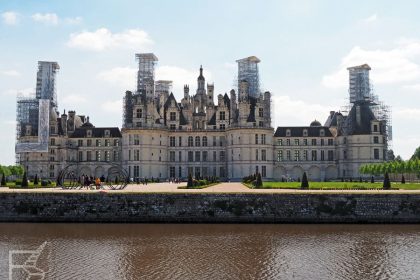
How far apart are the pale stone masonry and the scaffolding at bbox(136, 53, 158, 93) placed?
0.18 metres

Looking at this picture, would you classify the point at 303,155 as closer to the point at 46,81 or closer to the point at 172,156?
the point at 172,156

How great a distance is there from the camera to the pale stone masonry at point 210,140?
78.4 meters

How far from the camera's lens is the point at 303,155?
84.8 metres

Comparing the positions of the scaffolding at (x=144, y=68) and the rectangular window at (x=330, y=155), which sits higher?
the scaffolding at (x=144, y=68)

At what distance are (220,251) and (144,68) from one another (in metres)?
66.0

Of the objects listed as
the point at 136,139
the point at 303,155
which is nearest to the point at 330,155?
the point at 303,155

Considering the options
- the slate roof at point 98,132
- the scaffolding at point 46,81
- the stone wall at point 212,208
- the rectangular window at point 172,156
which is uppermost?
the scaffolding at point 46,81

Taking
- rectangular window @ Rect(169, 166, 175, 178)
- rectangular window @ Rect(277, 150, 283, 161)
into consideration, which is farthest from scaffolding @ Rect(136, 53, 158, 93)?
rectangular window @ Rect(277, 150, 283, 161)

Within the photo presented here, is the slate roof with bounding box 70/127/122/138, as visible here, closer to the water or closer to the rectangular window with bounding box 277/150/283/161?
the rectangular window with bounding box 277/150/283/161

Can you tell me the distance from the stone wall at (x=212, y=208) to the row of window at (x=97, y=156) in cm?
4752

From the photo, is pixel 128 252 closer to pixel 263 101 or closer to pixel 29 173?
pixel 263 101

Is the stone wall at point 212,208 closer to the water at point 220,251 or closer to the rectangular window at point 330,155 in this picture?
the water at point 220,251

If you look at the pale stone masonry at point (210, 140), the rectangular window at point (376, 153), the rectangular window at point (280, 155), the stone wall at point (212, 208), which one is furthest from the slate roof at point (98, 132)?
the stone wall at point (212, 208)

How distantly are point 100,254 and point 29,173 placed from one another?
6510cm
